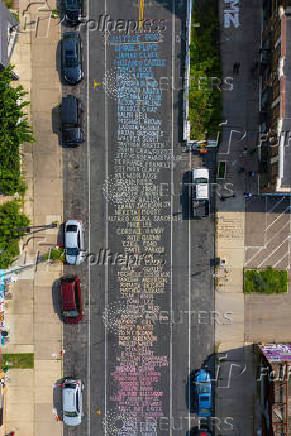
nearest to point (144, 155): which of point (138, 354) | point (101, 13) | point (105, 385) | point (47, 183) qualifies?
point (47, 183)

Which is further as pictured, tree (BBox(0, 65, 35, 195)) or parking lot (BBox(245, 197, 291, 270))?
parking lot (BBox(245, 197, 291, 270))

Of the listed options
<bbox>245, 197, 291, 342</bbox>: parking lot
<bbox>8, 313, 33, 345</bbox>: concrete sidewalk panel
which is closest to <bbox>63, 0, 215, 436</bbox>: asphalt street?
<bbox>245, 197, 291, 342</bbox>: parking lot

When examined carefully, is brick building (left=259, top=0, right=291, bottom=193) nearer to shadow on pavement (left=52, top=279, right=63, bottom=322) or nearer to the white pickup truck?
the white pickup truck

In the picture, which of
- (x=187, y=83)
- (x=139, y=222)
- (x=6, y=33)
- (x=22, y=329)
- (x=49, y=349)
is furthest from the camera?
(x=22, y=329)

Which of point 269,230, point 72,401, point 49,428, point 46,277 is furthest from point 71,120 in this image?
point 49,428

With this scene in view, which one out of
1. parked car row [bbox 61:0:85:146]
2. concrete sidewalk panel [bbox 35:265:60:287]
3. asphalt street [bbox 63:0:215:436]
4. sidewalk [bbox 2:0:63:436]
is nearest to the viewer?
parked car row [bbox 61:0:85:146]

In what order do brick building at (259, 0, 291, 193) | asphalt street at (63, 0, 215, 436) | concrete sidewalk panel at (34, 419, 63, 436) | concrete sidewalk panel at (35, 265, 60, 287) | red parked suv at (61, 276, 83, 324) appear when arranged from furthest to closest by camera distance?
concrete sidewalk panel at (34, 419, 63, 436), concrete sidewalk panel at (35, 265, 60, 287), asphalt street at (63, 0, 215, 436), red parked suv at (61, 276, 83, 324), brick building at (259, 0, 291, 193)
